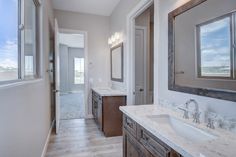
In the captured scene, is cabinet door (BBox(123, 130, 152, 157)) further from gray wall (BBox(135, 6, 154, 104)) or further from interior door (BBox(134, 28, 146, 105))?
gray wall (BBox(135, 6, 154, 104))

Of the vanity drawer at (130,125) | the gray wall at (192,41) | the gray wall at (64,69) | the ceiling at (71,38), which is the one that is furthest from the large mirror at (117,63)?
the gray wall at (64,69)

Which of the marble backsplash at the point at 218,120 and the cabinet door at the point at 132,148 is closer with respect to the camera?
the marble backsplash at the point at 218,120

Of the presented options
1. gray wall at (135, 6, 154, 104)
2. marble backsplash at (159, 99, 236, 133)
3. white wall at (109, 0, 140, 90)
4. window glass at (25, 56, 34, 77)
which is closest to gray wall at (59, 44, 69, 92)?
white wall at (109, 0, 140, 90)

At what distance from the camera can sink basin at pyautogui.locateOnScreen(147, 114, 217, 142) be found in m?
1.15

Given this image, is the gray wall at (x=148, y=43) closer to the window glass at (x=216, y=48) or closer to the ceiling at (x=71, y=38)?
the window glass at (x=216, y=48)

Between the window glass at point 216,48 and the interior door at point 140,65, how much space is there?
7.11 feet

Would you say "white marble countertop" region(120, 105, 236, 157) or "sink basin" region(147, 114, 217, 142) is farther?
"sink basin" region(147, 114, 217, 142)

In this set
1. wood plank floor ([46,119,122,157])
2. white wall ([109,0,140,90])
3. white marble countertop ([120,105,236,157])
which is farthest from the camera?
white wall ([109,0,140,90])

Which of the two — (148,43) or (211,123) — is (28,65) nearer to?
(211,123)

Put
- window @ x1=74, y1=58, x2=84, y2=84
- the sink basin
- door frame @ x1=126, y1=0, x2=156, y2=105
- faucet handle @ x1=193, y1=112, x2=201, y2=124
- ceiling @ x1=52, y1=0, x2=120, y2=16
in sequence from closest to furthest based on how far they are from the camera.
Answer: the sink basin < faucet handle @ x1=193, y1=112, x2=201, y2=124 < door frame @ x1=126, y1=0, x2=156, y2=105 < ceiling @ x1=52, y1=0, x2=120, y2=16 < window @ x1=74, y1=58, x2=84, y2=84

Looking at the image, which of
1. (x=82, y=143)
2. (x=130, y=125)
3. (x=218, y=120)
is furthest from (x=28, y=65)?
(x=218, y=120)

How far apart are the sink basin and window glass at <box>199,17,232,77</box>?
1.48 ft

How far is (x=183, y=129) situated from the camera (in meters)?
1.37

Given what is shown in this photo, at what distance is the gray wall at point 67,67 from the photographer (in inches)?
382
